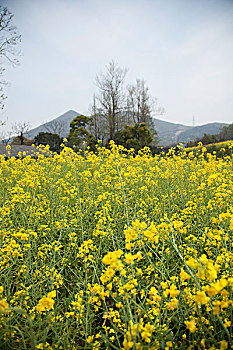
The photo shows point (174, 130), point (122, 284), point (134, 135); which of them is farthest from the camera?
point (174, 130)

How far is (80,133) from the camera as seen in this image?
2144 centimetres

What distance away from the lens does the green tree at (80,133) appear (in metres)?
20.6

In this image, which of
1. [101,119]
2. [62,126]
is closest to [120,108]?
[101,119]

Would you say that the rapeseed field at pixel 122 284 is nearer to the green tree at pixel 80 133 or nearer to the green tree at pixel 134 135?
the green tree at pixel 134 135

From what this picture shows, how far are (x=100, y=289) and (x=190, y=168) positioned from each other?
3680 mm

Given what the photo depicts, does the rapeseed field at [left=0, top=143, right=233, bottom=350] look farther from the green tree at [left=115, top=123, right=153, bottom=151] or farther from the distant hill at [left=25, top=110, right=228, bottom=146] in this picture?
the distant hill at [left=25, top=110, right=228, bottom=146]

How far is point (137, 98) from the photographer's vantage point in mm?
30328

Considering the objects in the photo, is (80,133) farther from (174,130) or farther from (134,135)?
(174,130)

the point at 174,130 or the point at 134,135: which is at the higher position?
the point at 174,130

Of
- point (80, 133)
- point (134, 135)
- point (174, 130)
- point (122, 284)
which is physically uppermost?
point (174, 130)

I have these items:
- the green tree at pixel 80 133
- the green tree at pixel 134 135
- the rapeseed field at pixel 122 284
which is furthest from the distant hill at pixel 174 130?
the rapeseed field at pixel 122 284

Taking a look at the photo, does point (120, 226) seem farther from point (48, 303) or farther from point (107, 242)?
point (48, 303)

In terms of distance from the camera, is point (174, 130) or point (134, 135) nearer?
point (134, 135)

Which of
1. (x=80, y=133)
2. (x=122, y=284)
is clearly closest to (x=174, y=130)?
(x=80, y=133)
